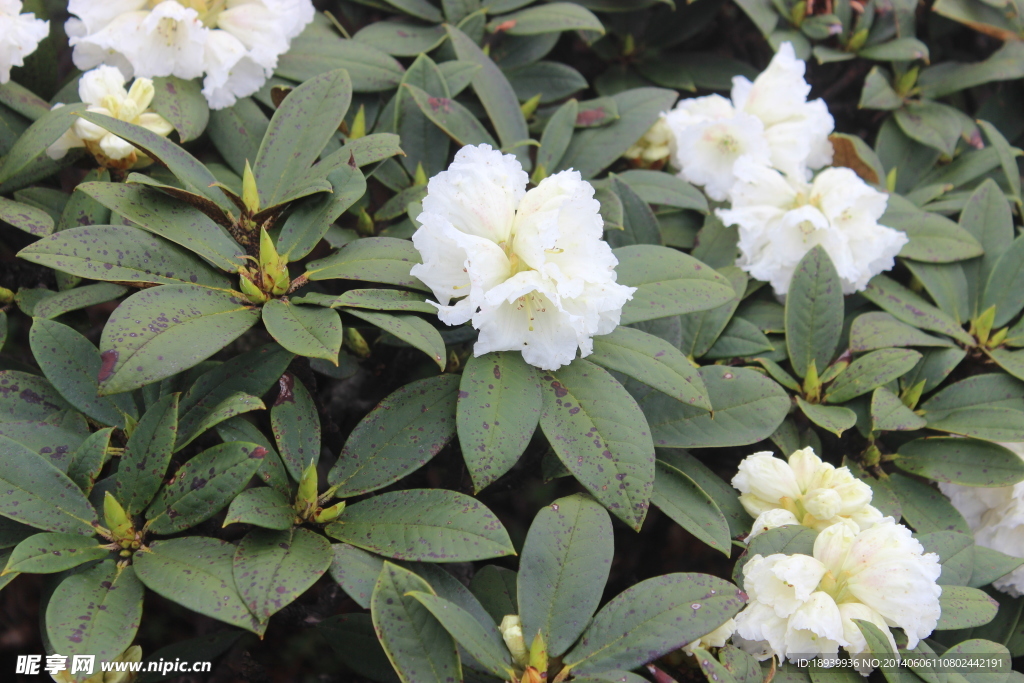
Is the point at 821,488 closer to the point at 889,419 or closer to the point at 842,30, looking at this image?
the point at 889,419

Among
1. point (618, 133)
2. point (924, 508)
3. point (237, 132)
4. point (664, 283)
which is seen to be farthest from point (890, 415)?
point (237, 132)

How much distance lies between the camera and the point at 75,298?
1.15m

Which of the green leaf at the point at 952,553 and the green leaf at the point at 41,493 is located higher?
the green leaf at the point at 41,493

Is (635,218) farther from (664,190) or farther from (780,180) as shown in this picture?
(780,180)

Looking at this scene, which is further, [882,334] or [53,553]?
[882,334]

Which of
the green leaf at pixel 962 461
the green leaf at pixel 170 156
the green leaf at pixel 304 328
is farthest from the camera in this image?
the green leaf at pixel 962 461

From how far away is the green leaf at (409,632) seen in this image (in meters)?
0.94

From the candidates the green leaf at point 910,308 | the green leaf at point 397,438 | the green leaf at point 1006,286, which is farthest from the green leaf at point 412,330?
the green leaf at point 1006,286

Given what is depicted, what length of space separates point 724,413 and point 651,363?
0.65 feet

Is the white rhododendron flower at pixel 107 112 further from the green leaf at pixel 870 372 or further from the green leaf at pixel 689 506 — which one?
the green leaf at pixel 870 372

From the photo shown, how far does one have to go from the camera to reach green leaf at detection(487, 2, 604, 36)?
1.65m

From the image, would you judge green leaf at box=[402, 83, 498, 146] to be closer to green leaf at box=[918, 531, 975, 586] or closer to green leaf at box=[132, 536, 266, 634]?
green leaf at box=[132, 536, 266, 634]

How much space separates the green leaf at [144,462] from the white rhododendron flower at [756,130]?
46.4 inches

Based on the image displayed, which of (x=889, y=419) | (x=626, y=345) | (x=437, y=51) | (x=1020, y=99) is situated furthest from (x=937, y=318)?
(x=437, y=51)
